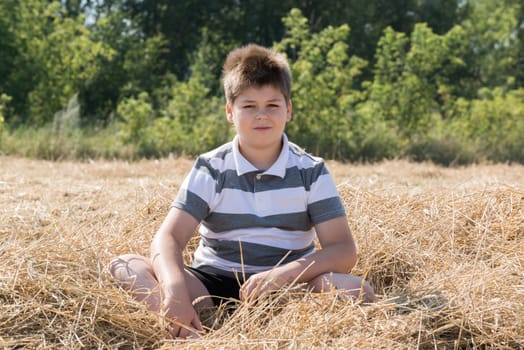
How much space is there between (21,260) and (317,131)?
7374mm

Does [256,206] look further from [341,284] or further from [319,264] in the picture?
[341,284]

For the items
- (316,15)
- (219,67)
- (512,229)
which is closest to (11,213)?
(512,229)

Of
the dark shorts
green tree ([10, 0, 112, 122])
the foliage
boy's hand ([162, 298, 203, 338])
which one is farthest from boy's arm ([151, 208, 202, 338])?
green tree ([10, 0, 112, 122])

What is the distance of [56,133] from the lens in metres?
9.54

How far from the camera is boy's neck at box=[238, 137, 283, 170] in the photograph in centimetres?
283

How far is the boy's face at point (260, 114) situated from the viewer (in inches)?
108

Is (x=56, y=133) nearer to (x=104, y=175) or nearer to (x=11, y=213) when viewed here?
(x=104, y=175)

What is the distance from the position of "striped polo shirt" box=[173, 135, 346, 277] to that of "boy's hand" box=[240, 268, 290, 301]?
179mm

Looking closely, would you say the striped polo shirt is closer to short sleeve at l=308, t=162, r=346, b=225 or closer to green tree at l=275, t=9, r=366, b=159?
short sleeve at l=308, t=162, r=346, b=225

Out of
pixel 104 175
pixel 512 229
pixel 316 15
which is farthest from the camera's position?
pixel 316 15

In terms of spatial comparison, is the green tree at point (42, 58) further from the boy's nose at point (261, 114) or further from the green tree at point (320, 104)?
the boy's nose at point (261, 114)

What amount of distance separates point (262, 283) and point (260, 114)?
642mm

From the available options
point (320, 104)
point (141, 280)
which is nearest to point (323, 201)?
point (141, 280)

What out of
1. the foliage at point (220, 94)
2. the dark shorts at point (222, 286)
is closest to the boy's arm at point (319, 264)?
the dark shorts at point (222, 286)
